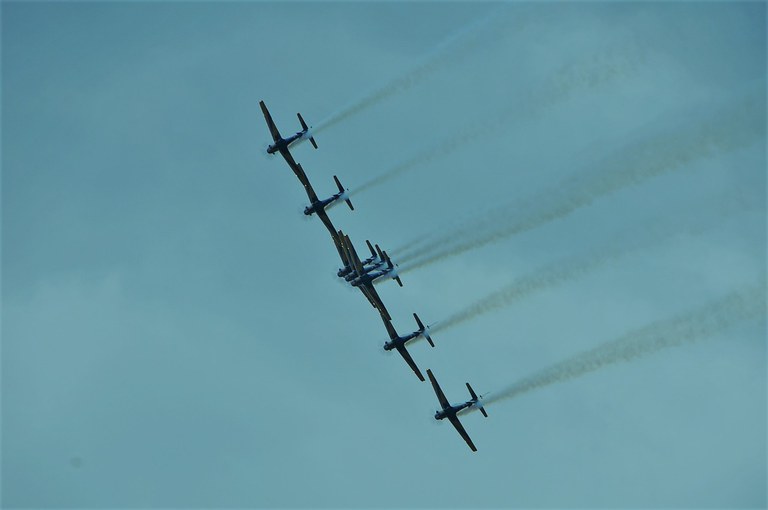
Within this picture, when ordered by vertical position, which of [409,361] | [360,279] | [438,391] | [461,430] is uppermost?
[360,279]

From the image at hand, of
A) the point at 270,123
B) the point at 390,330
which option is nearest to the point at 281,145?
the point at 270,123

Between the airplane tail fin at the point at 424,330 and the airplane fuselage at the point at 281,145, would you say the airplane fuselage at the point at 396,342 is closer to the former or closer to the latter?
the airplane tail fin at the point at 424,330

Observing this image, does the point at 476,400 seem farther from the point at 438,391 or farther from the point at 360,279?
the point at 360,279

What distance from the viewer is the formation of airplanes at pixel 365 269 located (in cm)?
6594

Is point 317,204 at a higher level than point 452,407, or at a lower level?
higher

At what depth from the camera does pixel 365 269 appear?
219 feet

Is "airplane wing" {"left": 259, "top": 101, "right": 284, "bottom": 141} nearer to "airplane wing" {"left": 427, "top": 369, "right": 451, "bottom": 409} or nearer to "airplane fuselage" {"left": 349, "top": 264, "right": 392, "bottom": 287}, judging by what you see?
"airplane fuselage" {"left": 349, "top": 264, "right": 392, "bottom": 287}

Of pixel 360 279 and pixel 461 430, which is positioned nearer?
pixel 360 279

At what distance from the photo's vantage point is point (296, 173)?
69.4 metres

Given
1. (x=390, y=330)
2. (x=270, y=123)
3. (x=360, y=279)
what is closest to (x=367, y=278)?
(x=360, y=279)

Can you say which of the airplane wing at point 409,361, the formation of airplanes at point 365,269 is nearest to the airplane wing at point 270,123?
the formation of airplanes at point 365,269

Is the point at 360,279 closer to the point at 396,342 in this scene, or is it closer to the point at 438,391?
the point at 396,342

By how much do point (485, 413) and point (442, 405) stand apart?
116 inches

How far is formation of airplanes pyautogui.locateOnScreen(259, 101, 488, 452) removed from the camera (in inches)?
2596
